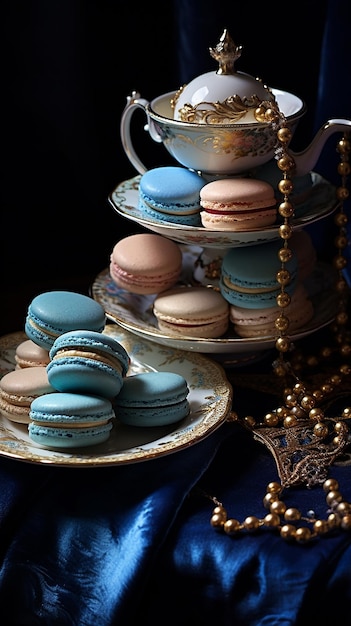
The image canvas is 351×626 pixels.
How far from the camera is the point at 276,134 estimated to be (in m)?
1.04

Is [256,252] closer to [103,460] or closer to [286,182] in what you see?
[286,182]

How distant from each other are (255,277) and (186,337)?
0.10 m

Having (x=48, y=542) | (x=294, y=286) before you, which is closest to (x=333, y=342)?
(x=294, y=286)

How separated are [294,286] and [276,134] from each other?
17cm

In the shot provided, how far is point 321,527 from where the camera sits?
86 cm

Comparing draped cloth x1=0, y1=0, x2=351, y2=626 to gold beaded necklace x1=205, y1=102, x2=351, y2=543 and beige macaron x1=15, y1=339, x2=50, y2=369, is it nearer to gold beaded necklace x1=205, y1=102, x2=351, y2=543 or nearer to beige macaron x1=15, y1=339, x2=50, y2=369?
gold beaded necklace x1=205, y1=102, x2=351, y2=543

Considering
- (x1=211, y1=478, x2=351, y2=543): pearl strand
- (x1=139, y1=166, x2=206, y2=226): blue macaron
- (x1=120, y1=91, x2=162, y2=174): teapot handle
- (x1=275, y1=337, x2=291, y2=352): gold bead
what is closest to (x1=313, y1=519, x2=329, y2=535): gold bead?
(x1=211, y1=478, x2=351, y2=543): pearl strand

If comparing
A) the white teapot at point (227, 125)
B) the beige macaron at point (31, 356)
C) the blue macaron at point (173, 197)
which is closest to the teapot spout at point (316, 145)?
the white teapot at point (227, 125)

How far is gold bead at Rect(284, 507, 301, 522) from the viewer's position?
2.89 feet

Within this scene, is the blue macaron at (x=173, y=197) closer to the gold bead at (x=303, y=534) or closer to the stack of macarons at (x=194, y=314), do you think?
the stack of macarons at (x=194, y=314)

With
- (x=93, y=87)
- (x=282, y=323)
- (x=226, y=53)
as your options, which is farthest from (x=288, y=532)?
(x=93, y=87)

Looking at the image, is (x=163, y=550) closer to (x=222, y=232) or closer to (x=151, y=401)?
(x=151, y=401)

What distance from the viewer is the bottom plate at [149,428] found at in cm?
92

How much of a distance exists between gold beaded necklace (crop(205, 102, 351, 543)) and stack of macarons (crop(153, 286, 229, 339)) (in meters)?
0.07
